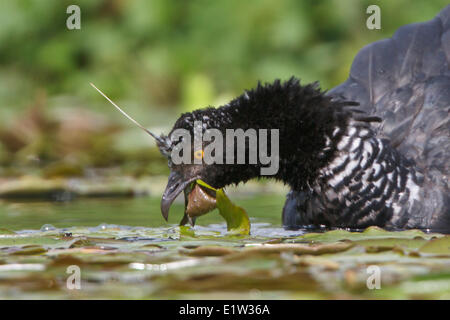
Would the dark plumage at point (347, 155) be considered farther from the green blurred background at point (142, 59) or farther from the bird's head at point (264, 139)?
the green blurred background at point (142, 59)

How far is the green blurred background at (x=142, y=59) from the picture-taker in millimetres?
7598

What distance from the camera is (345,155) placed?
380 centimetres

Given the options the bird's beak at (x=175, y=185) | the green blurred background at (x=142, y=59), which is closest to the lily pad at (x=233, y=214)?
the bird's beak at (x=175, y=185)

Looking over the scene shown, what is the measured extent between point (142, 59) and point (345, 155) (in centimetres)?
484

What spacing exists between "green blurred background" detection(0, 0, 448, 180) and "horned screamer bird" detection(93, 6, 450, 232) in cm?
341

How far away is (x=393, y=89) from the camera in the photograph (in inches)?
164

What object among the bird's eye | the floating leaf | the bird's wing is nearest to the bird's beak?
the bird's eye

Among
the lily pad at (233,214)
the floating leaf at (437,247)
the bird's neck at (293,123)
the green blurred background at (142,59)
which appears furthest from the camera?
the green blurred background at (142,59)

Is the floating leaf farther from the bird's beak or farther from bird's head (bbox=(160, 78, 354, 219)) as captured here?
the bird's beak

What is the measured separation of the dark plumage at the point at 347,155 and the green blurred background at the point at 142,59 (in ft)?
11.2

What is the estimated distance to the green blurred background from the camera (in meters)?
7.60

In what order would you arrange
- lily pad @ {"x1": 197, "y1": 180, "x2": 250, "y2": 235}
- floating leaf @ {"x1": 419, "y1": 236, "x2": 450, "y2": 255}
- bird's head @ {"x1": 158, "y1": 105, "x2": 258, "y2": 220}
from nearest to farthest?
floating leaf @ {"x1": 419, "y1": 236, "x2": 450, "y2": 255} → lily pad @ {"x1": 197, "y1": 180, "x2": 250, "y2": 235} → bird's head @ {"x1": 158, "y1": 105, "x2": 258, "y2": 220}

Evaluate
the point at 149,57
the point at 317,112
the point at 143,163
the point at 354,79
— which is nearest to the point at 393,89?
the point at 354,79

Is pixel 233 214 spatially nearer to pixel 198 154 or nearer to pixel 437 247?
pixel 198 154
